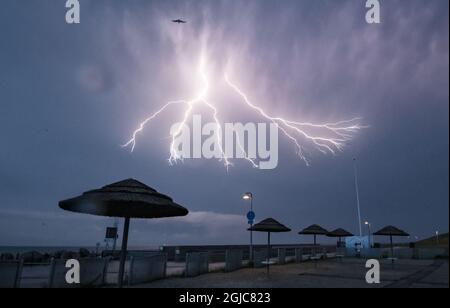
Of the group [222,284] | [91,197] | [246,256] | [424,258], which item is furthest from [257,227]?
[424,258]

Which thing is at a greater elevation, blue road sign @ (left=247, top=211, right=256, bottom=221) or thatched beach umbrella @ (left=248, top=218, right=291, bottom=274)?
blue road sign @ (left=247, top=211, right=256, bottom=221)

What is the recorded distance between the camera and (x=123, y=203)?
266 inches

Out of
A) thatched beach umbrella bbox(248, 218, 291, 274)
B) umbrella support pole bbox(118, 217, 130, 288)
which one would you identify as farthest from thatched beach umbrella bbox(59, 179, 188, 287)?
thatched beach umbrella bbox(248, 218, 291, 274)

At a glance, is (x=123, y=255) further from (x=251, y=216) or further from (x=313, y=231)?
(x=313, y=231)

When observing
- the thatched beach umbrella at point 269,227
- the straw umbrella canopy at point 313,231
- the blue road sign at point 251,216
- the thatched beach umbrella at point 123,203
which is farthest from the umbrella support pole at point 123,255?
the straw umbrella canopy at point 313,231

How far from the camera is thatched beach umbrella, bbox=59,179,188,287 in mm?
6469

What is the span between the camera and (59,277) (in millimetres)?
9023

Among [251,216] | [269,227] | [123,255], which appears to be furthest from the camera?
[251,216]

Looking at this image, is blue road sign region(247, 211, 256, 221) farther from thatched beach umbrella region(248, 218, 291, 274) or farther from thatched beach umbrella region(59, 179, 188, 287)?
thatched beach umbrella region(59, 179, 188, 287)

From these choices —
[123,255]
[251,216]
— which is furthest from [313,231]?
[123,255]

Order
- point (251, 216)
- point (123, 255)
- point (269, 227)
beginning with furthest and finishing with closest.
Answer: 1. point (251, 216)
2. point (269, 227)
3. point (123, 255)
